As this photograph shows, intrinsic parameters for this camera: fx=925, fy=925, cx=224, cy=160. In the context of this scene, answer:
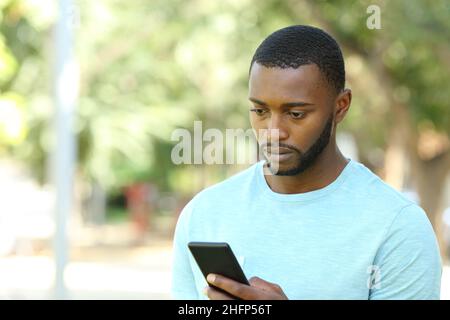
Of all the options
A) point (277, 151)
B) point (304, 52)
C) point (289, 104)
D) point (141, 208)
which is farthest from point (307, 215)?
point (141, 208)

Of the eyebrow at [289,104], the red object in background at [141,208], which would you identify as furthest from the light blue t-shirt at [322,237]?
the red object in background at [141,208]

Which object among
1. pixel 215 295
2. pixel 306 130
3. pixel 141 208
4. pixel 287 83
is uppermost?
pixel 287 83

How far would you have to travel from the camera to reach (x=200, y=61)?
21.3 m

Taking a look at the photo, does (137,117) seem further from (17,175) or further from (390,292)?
(390,292)

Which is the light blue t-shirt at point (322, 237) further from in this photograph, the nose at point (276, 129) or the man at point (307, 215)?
the nose at point (276, 129)

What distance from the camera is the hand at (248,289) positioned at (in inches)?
81.2

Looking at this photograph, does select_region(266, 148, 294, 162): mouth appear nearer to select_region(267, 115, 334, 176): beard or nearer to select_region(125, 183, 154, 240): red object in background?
select_region(267, 115, 334, 176): beard

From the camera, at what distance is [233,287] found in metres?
2.07

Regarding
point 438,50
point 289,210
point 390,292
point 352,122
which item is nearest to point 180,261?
point 289,210

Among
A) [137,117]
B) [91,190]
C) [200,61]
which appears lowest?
[91,190]

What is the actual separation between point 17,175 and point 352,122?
18477 mm

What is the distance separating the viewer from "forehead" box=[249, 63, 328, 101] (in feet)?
7.16

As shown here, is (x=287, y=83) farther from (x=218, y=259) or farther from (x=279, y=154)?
(x=218, y=259)

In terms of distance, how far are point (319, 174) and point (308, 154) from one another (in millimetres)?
68
